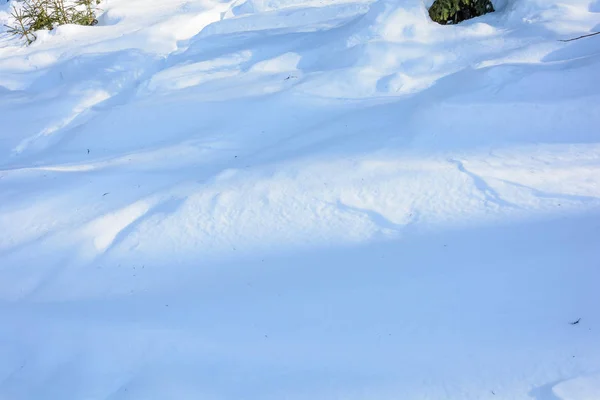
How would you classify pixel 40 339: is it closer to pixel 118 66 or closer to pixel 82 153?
pixel 82 153

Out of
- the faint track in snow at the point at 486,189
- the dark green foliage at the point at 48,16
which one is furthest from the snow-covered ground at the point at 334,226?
the dark green foliage at the point at 48,16

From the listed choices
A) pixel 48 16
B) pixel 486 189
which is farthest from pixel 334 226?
pixel 48 16

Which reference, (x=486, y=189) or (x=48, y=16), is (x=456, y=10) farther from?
(x=48, y=16)

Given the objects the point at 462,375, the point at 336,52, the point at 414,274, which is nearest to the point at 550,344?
the point at 462,375

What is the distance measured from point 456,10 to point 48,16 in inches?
219

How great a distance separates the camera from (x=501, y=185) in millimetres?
2518

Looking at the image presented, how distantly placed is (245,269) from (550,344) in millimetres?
1399

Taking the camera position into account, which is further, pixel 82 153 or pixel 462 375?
pixel 82 153

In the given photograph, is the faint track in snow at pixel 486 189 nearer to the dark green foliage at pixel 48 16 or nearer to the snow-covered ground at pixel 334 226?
the snow-covered ground at pixel 334 226

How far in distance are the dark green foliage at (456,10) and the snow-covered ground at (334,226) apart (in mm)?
155

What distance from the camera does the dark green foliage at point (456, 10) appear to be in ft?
14.7

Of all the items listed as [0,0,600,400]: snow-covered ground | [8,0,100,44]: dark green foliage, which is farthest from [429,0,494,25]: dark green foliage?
[8,0,100,44]: dark green foliage

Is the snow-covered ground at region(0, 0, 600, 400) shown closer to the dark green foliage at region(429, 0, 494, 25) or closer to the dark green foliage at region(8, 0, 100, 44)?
the dark green foliage at region(429, 0, 494, 25)

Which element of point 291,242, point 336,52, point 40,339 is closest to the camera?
point 40,339
